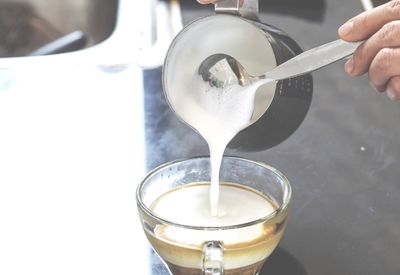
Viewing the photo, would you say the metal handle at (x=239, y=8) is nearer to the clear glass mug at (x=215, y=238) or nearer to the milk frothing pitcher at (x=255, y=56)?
the milk frothing pitcher at (x=255, y=56)

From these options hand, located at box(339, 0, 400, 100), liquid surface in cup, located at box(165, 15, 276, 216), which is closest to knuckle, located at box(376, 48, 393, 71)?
hand, located at box(339, 0, 400, 100)

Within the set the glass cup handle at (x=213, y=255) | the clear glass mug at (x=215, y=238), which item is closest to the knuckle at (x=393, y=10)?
the clear glass mug at (x=215, y=238)

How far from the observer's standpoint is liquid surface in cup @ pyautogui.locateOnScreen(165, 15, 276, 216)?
0.84 meters

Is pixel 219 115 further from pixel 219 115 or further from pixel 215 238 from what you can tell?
pixel 215 238

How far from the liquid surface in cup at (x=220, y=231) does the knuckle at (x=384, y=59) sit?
0.63ft

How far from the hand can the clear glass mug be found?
159 millimetres

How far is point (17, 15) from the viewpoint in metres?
1.73

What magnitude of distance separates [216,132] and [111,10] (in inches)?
34.9

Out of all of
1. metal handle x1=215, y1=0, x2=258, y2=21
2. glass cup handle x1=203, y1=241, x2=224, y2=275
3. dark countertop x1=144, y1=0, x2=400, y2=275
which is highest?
metal handle x1=215, y1=0, x2=258, y2=21

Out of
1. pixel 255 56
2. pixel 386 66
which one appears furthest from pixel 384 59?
pixel 255 56

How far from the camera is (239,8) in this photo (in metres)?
0.83

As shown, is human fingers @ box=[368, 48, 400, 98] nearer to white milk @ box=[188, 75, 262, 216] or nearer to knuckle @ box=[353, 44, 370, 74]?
knuckle @ box=[353, 44, 370, 74]

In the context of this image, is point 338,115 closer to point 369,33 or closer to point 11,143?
point 369,33

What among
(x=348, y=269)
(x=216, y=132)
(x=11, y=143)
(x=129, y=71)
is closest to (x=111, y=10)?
(x=129, y=71)
